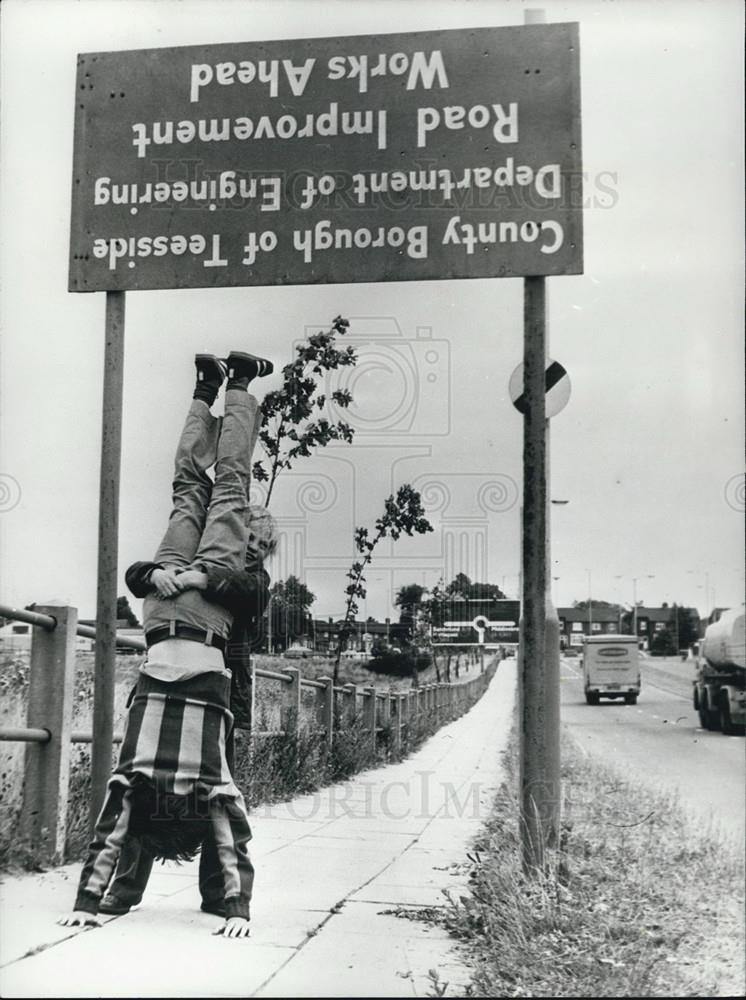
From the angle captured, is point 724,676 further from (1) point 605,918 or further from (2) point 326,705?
(1) point 605,918

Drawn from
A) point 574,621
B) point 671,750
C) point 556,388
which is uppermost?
point 556,388

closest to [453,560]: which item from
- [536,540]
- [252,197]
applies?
[536,540]

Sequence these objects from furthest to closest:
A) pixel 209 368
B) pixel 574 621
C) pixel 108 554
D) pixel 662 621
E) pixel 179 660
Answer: pixel 662 621, pixel 574 621, pixel 108 554, pixel 209 368, pixel 179 660

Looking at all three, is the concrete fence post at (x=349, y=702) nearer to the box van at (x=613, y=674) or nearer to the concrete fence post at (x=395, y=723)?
the concrete fence post at (x=395, y=723)

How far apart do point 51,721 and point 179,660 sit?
1.65 meters

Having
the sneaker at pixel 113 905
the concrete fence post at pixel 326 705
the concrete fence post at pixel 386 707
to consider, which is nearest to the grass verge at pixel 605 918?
the sneaker at pixel 113 905

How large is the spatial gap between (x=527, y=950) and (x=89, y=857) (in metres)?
1.68

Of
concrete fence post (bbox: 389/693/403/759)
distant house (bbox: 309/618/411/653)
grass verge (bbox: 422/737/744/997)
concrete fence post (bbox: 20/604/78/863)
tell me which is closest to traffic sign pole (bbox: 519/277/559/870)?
grass verge (bbox: 422/737/744/997)

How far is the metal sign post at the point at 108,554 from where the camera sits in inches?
193

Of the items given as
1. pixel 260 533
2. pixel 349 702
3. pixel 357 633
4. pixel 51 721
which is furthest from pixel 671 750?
pixel 260 533

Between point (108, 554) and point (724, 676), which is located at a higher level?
point (108, 554)

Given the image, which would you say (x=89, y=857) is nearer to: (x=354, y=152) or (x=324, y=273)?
(x=324, y=273)

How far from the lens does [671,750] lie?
17297 millimetres

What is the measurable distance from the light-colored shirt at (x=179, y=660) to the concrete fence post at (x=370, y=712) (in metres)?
7.09
